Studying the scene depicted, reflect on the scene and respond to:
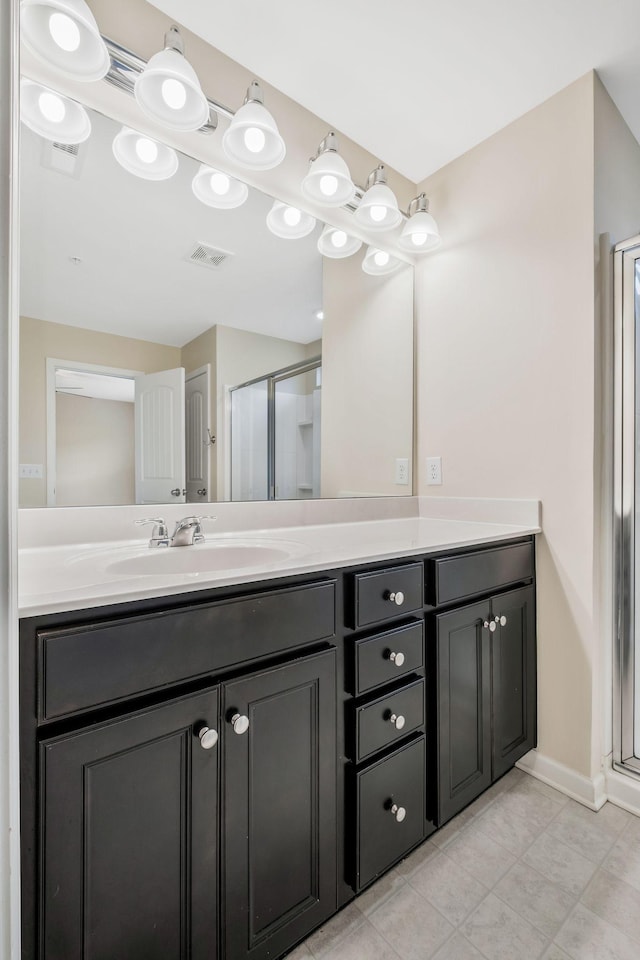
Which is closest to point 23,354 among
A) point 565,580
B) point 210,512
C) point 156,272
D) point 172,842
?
point 156,272

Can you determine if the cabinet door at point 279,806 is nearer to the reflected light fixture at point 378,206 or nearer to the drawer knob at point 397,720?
the drawer knob at point 397,720

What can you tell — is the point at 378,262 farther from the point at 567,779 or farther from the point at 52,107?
the point at 567,779

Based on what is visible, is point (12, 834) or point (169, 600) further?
point (169, 600)

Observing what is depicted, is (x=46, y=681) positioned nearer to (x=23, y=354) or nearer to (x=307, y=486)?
(x=23, y=354)

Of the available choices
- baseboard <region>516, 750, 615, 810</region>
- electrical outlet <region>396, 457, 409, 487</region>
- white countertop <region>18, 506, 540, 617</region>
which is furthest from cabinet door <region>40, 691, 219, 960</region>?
electrical outlet <region>396, 457, 409, 487</region>

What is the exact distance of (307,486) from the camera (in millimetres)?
1673

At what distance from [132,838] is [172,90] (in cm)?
172

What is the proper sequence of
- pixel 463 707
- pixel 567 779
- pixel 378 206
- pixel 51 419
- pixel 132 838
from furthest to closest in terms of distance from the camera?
pixel 378 206
pixel 567 779
pixel 463 707
pixel 51 419
pixel 132 838

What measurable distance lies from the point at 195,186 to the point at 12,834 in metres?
1.56

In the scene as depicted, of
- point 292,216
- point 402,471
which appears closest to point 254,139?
point 292,216

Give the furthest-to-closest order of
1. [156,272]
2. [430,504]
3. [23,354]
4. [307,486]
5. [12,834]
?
[430,504], [307,486], [156,272], [23,354], [12,834]

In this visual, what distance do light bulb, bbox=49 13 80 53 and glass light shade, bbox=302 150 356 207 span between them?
2.34 feet

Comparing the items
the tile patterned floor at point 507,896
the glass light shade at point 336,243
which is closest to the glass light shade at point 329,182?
the glass light shade at point 336,243

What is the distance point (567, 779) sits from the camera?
1.50 meters
